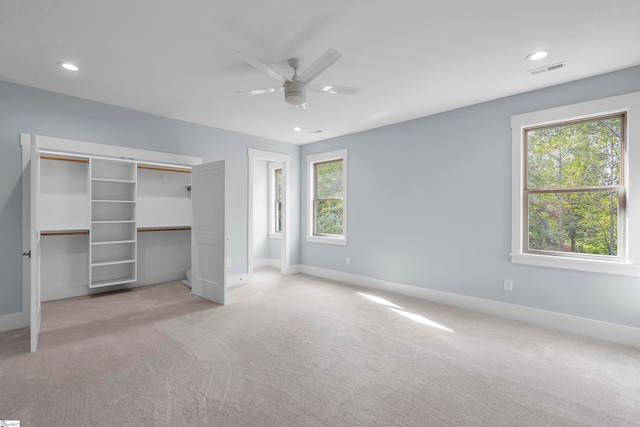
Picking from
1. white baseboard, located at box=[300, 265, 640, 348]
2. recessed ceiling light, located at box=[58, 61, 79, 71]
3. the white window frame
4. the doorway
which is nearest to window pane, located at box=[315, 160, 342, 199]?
the doorway

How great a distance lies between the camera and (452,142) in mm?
4176

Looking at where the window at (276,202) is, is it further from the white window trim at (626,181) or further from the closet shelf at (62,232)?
the white window trim at (626,181)

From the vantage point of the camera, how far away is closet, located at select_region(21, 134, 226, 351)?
4.04 meters

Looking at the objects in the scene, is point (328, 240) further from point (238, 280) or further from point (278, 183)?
point (278, 183)

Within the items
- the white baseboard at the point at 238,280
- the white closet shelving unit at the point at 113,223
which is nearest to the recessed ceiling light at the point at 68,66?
the white closet shelving unit at the point at 113,223

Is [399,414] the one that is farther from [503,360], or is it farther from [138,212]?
[138,212]

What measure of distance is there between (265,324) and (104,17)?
3121 millimetres

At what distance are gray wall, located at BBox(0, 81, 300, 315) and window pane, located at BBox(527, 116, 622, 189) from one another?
4.34 meters

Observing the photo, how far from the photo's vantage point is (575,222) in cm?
335

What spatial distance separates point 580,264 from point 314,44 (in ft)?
11.6

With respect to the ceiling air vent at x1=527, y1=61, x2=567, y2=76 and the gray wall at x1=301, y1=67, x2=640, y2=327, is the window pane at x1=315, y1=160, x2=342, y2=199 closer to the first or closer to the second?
the gray wall at x1=301, y1=67, x2=640, y2=327

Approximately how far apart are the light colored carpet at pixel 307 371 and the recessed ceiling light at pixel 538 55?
2725mm

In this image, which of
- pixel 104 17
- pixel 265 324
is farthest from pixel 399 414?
pixel 104 17

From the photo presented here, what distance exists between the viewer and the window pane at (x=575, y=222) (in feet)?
10.3
